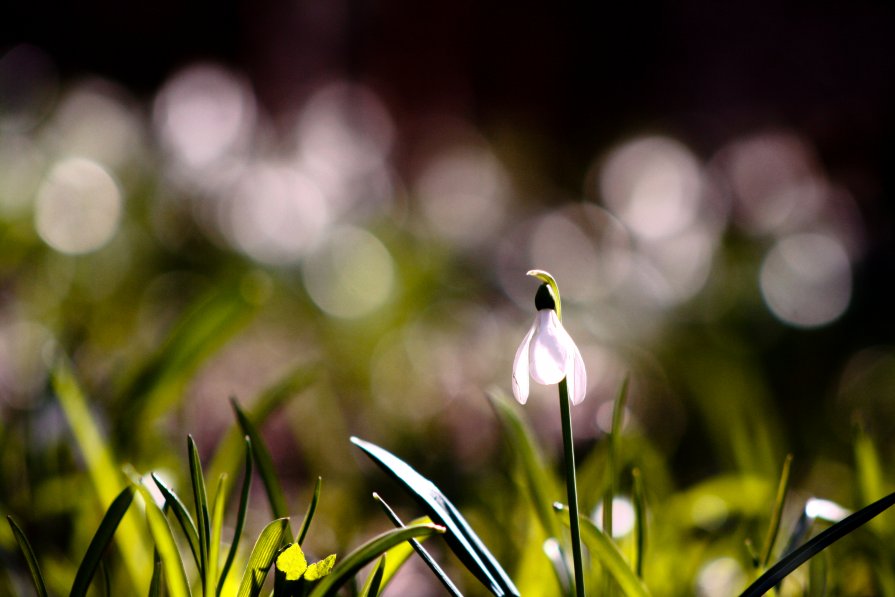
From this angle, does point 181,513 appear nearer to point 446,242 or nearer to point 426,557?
point 426,557

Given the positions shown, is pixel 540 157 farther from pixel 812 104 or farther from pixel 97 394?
pixel 97 394

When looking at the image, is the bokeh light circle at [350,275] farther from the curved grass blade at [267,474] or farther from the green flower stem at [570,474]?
the green flower stem at [570,474]

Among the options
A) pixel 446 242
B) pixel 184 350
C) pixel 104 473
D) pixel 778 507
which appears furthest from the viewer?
pixel 446 242

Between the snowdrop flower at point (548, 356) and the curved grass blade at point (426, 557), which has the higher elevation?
the snowdrop flower at point (548, 356)

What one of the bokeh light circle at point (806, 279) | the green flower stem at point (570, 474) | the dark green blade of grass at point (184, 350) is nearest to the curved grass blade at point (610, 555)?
the green flower stem at point (570, 474)

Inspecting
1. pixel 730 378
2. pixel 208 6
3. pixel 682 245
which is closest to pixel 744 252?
pixel 682 245

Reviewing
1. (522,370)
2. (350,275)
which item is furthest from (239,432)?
(350,275)
